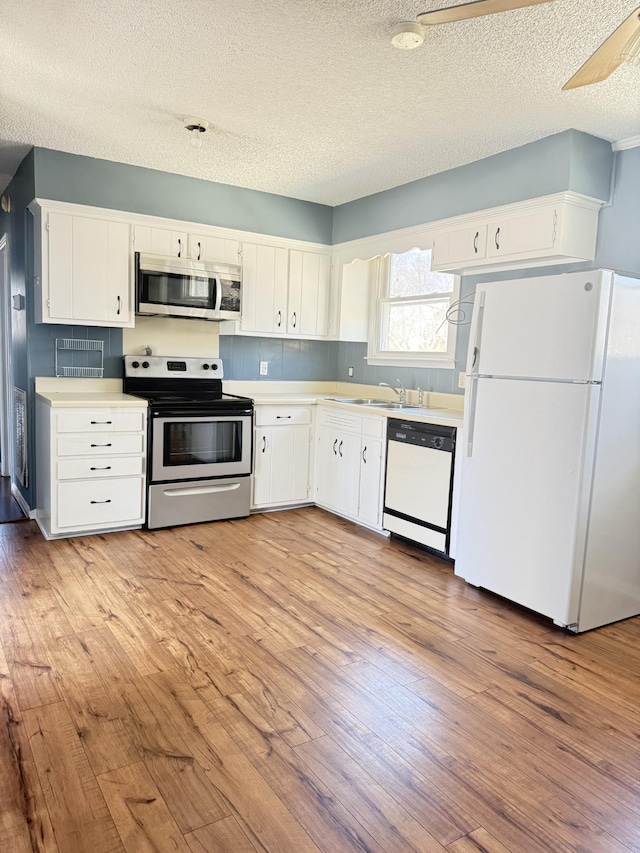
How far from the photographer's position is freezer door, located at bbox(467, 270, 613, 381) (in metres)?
2.69

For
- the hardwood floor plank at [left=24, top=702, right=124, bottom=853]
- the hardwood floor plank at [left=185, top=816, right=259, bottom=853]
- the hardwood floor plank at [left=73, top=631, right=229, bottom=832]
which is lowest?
the hardwood floor plank at [left=24, top=702, right=124, bottom=853]

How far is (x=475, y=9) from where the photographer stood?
1.69 meters

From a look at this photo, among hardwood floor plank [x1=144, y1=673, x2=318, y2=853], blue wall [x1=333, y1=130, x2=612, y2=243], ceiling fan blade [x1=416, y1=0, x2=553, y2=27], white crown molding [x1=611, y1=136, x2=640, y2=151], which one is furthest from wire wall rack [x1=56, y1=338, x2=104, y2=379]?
white crown molding [x1=611, y1=136, x2=640, y2=151]

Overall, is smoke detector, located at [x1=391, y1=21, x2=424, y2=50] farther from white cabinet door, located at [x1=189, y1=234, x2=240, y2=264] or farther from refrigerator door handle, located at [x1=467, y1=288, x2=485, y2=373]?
white cabinet door, located at [x1=189, y1=234, x2=240, y2=264]

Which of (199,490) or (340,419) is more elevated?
(340,419)

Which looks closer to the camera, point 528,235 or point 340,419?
point 528,235

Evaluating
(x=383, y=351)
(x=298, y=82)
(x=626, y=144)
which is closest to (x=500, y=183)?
(x=626, y=144)

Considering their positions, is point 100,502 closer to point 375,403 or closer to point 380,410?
point 380,410

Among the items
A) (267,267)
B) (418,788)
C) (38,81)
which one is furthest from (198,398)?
(418,788)

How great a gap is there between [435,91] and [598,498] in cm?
207

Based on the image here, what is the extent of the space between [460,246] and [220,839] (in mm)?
3392

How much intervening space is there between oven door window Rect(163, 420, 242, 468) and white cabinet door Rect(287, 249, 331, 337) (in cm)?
115

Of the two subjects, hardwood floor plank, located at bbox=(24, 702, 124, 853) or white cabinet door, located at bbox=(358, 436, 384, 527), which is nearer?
hardwood floor plank, located at bbox=(24, 702, 124, 853)

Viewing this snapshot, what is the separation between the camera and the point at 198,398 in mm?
4566
